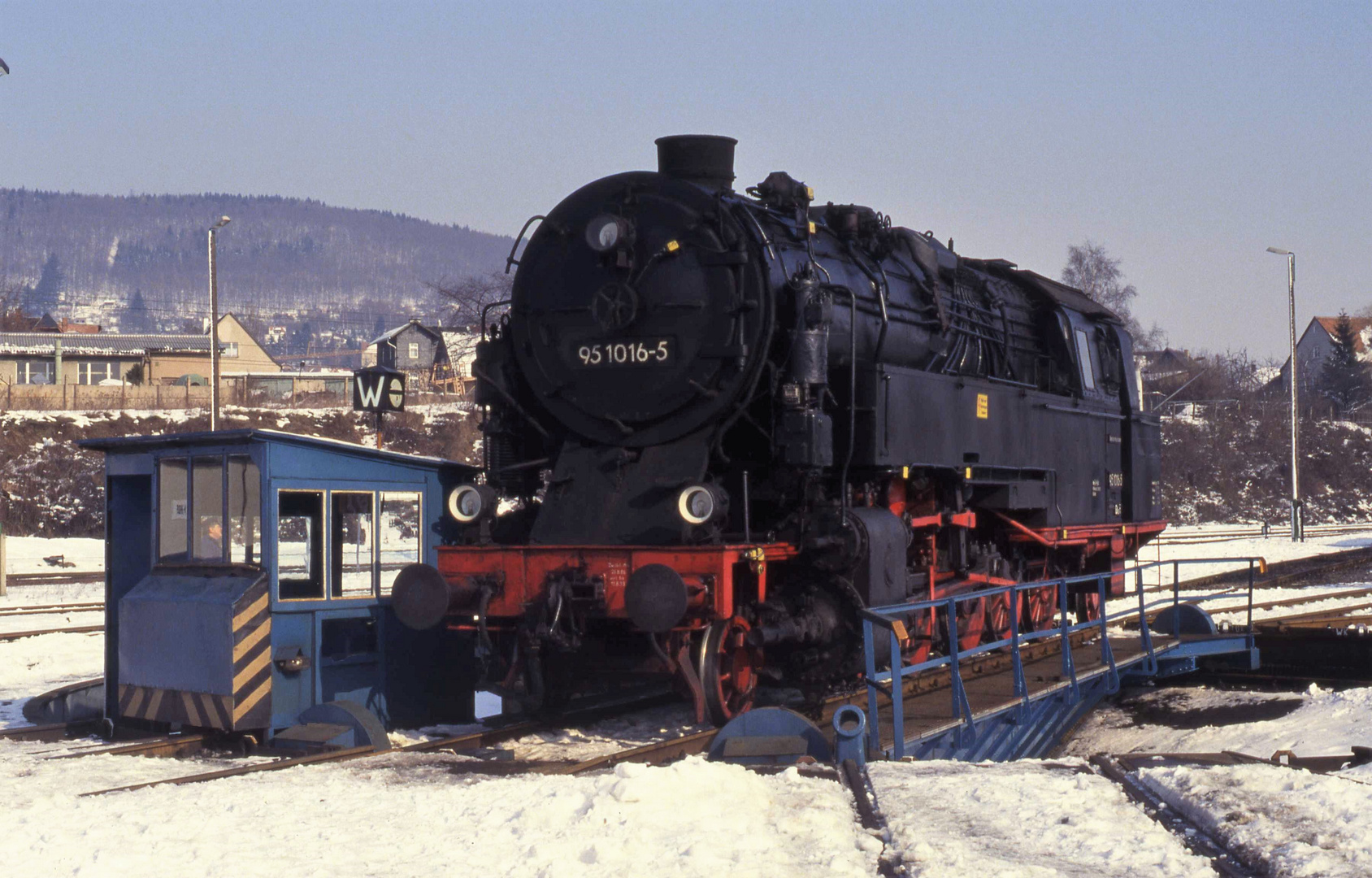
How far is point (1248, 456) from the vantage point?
58750 millimetres

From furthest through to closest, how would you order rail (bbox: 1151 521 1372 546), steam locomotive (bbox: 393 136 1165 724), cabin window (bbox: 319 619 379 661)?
1. rail (bbox: 1151 521 1372 546)
2. cabin window (bbox: 319 619 379 661)
3. steam locomotive (bbox: 393 136 1165 724)

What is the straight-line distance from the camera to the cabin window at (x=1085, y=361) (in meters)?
14.8

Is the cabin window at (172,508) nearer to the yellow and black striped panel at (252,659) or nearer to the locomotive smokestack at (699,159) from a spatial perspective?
the yellow and black striped panel at (252,659)

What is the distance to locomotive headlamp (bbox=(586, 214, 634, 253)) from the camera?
10.1 meters

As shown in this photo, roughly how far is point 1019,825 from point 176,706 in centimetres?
629

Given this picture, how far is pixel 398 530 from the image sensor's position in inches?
460

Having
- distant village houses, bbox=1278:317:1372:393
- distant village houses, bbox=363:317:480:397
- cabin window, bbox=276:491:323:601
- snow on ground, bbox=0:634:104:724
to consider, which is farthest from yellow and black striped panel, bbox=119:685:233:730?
distant village houses, bbox=1278:317:1372:393

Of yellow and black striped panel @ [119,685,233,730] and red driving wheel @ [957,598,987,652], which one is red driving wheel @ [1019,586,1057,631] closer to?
red driving wheel @ [957,598,987,652]

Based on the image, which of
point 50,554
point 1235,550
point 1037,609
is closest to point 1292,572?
point 1235,550

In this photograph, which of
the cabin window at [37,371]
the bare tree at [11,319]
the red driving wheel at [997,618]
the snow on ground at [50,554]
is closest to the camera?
the red driving wheel at [997,618]

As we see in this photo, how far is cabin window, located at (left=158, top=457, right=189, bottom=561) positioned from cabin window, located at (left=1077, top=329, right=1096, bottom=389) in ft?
30.2

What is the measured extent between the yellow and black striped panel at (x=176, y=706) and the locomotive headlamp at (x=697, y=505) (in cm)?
341

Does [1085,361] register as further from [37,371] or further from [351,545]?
[37,371]

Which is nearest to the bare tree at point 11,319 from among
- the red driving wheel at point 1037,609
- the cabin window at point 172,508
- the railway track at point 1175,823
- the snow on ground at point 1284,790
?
the cabin window at point 172,508
